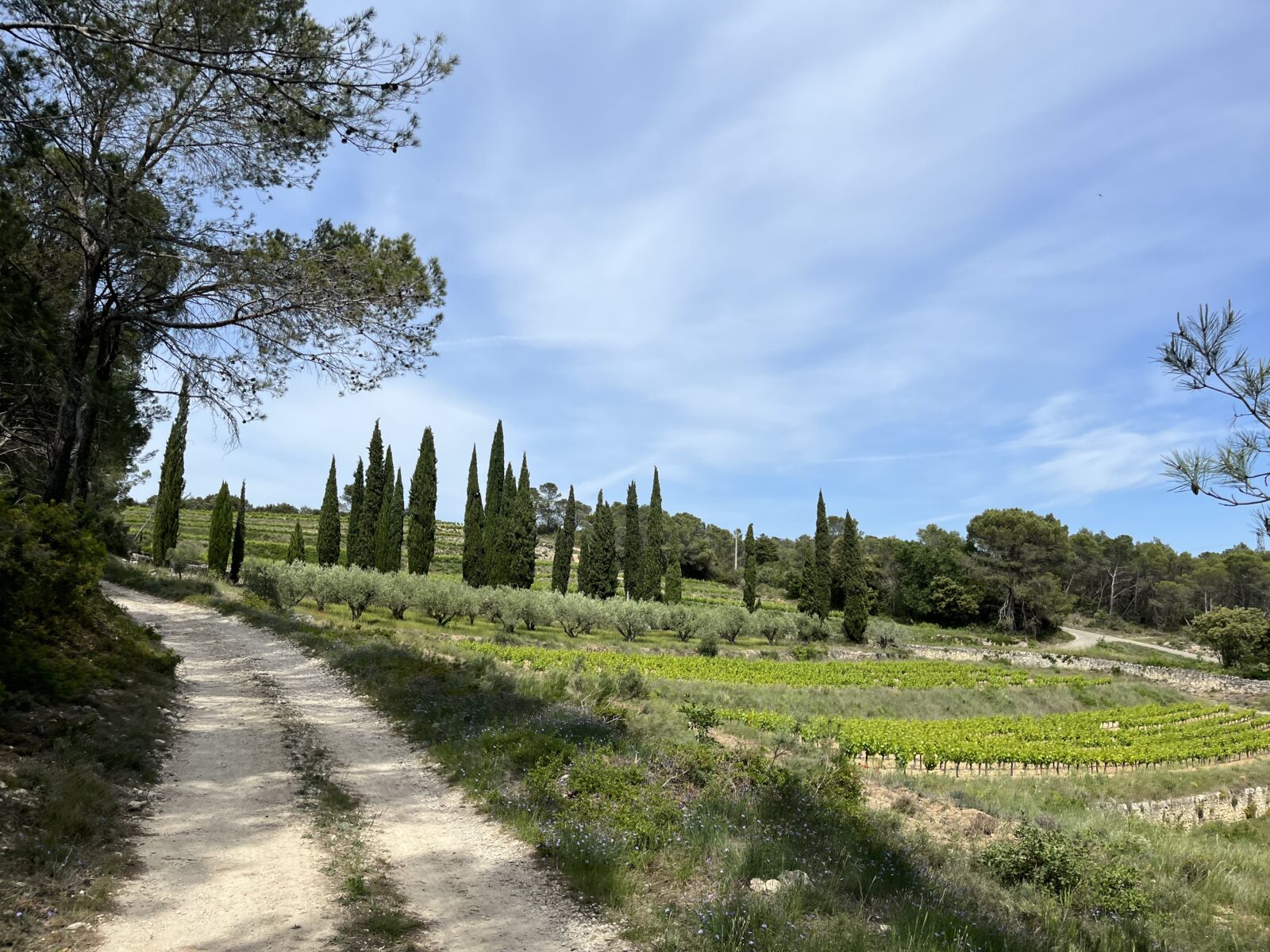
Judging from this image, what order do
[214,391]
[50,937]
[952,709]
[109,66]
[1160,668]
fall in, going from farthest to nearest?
[1160,668], [952,709], [214,391], [109,66], [50,937]

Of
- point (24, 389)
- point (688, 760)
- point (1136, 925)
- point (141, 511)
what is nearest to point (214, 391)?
point (24, 389)

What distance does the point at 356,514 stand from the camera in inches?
2078

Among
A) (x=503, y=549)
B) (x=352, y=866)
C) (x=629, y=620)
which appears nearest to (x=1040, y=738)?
(x=629, y=620)

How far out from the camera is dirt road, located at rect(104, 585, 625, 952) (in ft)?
15.0

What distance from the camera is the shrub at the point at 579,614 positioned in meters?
40.3

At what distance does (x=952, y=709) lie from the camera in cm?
3080

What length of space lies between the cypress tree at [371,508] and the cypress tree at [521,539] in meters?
9.79

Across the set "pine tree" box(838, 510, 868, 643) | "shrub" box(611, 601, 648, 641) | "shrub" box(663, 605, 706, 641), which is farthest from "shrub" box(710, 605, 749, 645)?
"pine tree" box(838, 510, 868, 643)

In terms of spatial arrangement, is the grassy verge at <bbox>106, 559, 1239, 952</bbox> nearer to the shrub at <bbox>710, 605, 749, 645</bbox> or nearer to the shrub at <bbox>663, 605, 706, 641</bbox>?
the shrub at <bbox>663, 605, 706, 641</bbox>

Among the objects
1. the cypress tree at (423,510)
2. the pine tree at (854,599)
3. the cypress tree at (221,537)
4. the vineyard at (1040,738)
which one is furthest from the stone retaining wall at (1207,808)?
the cypress tree at (221,537)

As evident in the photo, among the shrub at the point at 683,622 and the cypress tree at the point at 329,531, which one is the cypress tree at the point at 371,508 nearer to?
the cypress tree at the point at 329,531

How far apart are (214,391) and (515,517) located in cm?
3908

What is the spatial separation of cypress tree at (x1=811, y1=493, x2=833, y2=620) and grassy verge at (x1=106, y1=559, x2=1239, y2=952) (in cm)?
4929

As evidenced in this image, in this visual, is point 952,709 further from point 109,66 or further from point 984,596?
point 984,596
